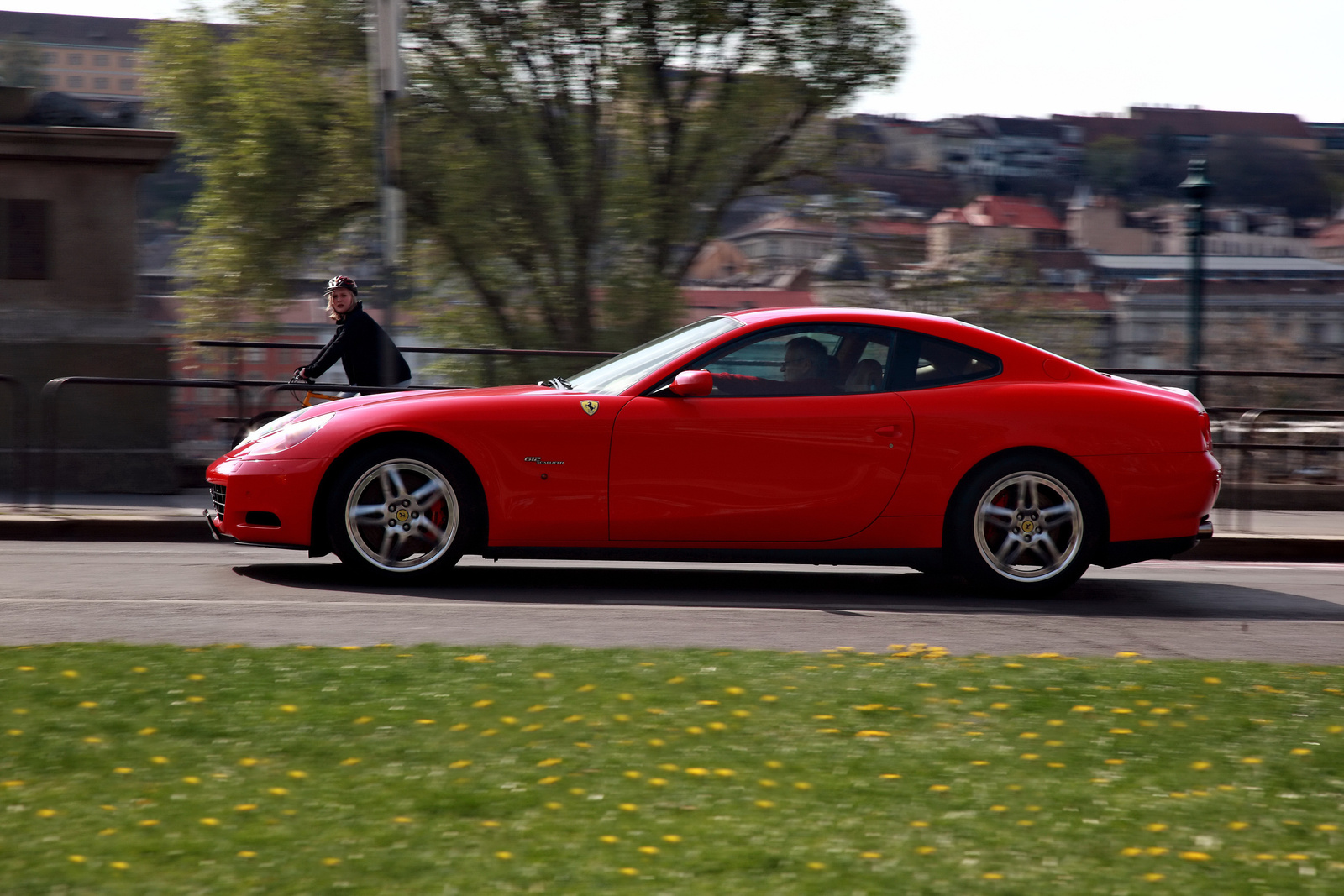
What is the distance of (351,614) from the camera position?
21.2 ft

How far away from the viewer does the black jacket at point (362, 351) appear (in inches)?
406

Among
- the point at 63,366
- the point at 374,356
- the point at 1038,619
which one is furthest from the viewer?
the point at 63,366

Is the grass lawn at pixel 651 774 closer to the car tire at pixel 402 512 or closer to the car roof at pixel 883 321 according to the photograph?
the car tire at pixel 402 512

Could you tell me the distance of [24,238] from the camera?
12.4m

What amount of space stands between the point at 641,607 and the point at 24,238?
781cm

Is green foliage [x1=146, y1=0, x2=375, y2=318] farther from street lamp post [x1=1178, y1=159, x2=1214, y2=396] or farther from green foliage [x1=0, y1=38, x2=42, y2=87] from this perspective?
street lamp post [x1=1178, y1=159, x2=1214, y2=396]

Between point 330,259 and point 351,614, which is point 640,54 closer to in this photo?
point 330,259

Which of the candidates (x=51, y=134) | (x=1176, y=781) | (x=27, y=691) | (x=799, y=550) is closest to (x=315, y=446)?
(x=799, y=550)

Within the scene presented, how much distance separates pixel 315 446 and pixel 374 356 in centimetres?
332

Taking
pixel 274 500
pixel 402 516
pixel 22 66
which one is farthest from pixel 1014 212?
pixel 274 500

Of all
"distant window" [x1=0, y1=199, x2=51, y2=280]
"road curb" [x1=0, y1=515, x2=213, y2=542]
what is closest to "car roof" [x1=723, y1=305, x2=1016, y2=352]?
"road curb" [x1=0, y1=515, x2=213, y2=542]

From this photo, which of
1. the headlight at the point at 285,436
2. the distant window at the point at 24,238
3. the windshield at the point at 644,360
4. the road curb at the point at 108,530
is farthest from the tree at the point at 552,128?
the headlight at the point at 285,436

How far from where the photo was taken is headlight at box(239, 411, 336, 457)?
7.27m

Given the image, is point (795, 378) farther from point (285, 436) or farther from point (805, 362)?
point (285, 436)
